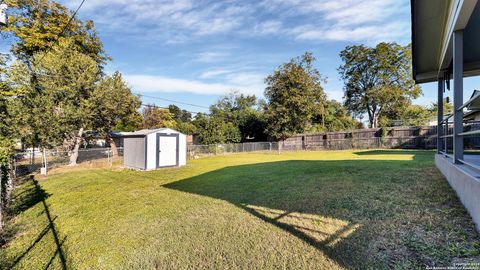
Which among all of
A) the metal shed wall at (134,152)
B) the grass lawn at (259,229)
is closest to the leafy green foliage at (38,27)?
the metal shed wall at (134,152)

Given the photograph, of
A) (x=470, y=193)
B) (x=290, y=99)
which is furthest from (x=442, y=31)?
(x=290, y=99)

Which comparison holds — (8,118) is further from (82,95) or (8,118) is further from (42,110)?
(82,95)

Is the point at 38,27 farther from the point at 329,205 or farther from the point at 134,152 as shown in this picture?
the point at 329,205

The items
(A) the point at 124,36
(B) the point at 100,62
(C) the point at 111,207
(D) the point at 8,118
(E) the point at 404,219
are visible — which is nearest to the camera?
(E) the point at 404,219

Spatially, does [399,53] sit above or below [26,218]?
above

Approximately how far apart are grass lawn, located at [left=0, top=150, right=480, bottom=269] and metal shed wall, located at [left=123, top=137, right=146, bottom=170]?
5280mm

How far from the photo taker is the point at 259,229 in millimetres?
2994

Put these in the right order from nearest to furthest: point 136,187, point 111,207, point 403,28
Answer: point 111,207 < point 403,28 < point 136,187

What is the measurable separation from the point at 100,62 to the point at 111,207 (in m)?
17.4

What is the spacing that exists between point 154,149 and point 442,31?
10314mm

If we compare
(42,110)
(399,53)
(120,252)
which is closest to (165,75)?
(42,110)

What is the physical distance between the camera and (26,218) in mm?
4281

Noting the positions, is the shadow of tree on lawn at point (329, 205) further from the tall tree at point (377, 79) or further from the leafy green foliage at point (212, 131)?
the tall tree at point (377, 79)

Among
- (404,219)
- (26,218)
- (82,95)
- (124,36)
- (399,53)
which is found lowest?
(26,218)
